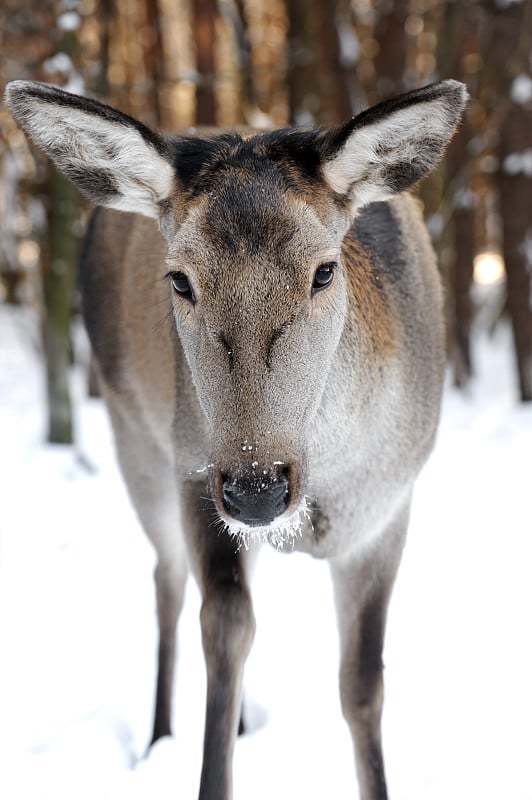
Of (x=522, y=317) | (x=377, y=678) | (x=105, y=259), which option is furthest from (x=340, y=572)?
(x=522, y=317)

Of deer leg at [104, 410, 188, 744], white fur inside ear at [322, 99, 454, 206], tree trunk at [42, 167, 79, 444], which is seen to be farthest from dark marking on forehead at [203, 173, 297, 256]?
tree trunk at [42, 167, 79, 444]

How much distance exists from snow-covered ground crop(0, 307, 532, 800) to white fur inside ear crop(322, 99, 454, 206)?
220 centimetres

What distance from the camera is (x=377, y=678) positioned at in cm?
353

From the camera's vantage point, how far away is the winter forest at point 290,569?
381 centimetres


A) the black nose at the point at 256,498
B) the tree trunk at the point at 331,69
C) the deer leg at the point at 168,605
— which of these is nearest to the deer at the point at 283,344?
the black nose at the point at 256,498

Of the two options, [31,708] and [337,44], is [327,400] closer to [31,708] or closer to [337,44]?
[31,708]

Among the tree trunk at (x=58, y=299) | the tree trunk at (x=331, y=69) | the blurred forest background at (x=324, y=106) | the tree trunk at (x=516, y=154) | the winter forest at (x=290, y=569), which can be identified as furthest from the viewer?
the tree trunk at (x=331, y=69)

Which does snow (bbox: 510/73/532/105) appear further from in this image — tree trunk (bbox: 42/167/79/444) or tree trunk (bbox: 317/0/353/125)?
tree trunk (bbox: 42/167/79/444)

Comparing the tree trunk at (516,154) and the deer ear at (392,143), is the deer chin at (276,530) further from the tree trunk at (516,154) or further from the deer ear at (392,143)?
the tree trunk at (516,154)

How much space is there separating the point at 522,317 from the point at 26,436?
477 centimetres

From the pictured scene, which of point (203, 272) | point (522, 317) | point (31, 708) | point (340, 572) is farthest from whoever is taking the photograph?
point (522, 317)

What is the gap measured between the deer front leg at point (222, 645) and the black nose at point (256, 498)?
2.59ft

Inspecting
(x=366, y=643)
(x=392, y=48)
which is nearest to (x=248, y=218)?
(x=366, y=643)

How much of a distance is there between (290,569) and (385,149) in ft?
11.2
